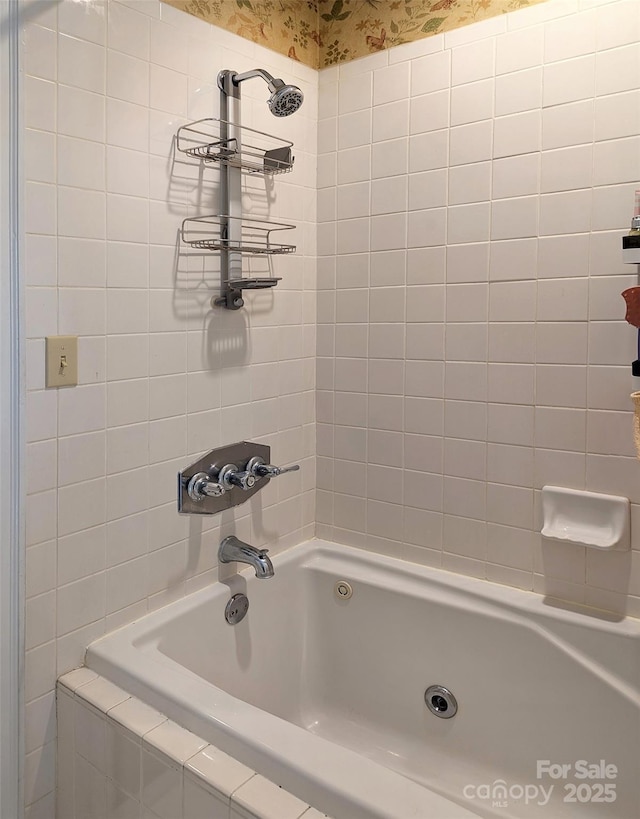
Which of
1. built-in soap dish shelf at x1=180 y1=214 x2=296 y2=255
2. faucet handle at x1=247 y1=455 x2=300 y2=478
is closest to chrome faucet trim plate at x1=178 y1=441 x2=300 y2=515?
faucet handle at x1=247 y1=455 x2=300 y2=478

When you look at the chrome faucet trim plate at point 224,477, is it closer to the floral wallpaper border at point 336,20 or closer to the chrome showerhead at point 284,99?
the chrome showerhead at point 284,99

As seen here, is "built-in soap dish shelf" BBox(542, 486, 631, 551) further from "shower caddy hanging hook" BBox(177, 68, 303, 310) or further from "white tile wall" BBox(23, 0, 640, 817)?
"shower caddy hanging hook" BBox(177, 68, 303, 310)

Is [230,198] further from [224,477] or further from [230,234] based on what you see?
[224,477]

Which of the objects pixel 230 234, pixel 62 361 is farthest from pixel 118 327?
pixel 230 234

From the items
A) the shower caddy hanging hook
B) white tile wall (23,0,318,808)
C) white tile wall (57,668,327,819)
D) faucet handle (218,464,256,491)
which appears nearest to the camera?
white tile wall (57,668,327,819)

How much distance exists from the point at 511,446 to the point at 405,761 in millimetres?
895

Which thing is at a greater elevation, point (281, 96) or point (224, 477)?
point (281, 96)

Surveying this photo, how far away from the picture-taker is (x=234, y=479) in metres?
1.70

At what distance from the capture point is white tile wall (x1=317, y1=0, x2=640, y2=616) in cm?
152

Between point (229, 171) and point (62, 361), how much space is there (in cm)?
68

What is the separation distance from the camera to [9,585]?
4.13 ft

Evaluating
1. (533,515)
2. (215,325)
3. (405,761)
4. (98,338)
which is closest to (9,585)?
(98,338)

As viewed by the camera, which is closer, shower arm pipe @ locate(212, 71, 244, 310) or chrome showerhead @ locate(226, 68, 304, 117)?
chrome showerhead @ locate(226, 68, 304, 117)

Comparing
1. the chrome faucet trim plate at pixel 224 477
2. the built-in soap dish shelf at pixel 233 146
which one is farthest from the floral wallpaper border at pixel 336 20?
the chrome faucet trim plate at pixel 224 477
